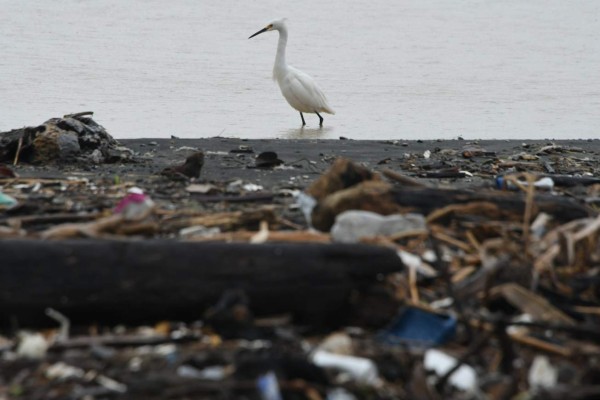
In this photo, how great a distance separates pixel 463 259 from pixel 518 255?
201 millimetres

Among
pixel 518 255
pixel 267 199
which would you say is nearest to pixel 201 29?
pixel 267 199

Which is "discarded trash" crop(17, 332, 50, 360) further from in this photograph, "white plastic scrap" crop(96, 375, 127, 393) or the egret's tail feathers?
the egret's tail feathers

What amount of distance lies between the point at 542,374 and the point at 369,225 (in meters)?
1.14

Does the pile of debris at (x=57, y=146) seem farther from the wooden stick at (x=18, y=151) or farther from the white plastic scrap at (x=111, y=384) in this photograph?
the white plastic scrap at (x=111, y=384)

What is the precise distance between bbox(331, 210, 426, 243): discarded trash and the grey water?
811 centimetres

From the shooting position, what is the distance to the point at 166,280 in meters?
3.03

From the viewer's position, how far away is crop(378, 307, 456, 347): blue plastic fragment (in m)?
2.99

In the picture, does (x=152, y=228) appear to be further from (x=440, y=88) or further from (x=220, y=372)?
(x=440, y=88)

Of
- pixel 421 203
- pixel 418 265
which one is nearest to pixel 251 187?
pixel 421 203

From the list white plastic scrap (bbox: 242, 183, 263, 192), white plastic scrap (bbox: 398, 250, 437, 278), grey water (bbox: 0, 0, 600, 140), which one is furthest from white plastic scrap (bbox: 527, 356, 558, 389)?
grey water (bbox: 0, 0, 600, 140)

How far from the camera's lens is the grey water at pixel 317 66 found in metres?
13.9

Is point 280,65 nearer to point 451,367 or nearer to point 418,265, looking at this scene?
point 418,265

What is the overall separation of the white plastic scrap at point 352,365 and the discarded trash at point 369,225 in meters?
0.91

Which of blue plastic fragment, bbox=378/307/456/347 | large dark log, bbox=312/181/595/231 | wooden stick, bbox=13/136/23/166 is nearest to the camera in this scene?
blue plastic fragment, bbox=378/307/456/347
